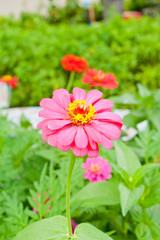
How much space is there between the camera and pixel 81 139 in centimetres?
44

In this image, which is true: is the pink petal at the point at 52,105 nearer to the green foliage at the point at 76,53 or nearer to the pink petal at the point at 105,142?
the pink petal at the point at 105,142

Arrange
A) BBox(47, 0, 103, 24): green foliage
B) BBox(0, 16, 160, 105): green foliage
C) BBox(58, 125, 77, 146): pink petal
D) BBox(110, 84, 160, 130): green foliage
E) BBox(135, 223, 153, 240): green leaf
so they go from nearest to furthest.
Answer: BBox(58, 125, 77, 146): pink petal < BBox(135, 223, 153, 240): green leaf < BBox(110, 84, 160, 130): green foliage < BBox(0, 16, 160, 105): green foliage < BBox(47, 0, 103, 24): green foliage

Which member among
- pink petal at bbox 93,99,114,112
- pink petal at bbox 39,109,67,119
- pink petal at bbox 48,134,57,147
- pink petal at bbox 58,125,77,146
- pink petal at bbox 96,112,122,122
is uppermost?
pink petal at bbox 39,109,67,119

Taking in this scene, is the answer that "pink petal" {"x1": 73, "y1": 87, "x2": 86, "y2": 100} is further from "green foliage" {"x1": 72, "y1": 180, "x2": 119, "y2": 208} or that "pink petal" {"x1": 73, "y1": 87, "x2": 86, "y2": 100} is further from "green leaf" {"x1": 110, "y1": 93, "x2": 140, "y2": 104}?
"green leaf" {"x1": 110, "y1": 93, "x2": 140, "y2": 104}

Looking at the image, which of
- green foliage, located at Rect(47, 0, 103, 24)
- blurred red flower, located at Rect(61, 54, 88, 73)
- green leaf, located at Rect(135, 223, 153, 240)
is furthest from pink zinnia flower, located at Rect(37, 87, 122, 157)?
green foliage, located at Rect(47, 0, 103, 24)

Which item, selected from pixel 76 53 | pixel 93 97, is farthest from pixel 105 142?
pixel 76 53

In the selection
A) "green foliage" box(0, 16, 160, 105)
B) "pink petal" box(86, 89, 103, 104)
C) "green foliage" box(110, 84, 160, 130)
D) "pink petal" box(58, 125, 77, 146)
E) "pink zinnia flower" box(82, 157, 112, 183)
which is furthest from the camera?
"green foliage" box(0, 16, 160, 105)

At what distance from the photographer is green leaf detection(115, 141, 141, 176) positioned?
68cm

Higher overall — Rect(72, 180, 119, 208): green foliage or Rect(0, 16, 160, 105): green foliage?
Rect(72, 180, 119, 208): green foliage

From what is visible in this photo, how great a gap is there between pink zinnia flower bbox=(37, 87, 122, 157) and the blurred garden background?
151 mm

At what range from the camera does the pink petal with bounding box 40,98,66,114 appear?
49 cm

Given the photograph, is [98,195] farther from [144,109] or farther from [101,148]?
[144,109]

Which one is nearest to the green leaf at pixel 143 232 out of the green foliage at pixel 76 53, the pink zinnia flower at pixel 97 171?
the pink zinnia flower at pixel 97 171

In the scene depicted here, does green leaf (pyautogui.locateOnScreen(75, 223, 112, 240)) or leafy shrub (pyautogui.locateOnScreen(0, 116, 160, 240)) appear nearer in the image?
green leaf (pyautogui.locateOnScreen(75, 223, 112, 240))
